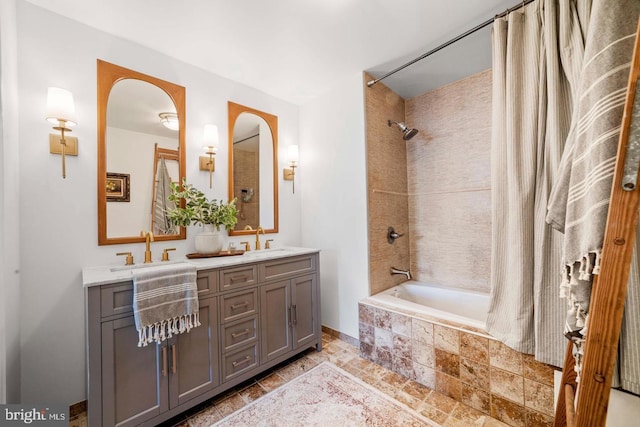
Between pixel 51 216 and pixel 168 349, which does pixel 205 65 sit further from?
pixel 168 349

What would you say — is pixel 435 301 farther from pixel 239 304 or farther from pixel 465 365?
pixel 239 304

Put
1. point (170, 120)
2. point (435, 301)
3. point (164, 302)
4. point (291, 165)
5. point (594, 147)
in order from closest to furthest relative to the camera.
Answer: point (594, 147)
point (164, 302)
point (170, 120)
point (435, 301)
point (291, 165)

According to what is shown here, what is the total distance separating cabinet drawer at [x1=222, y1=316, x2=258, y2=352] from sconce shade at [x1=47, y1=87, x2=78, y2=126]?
155 centimetres

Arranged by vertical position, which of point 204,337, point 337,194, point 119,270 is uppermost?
point 337,194

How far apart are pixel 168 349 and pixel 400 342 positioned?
1.52 m

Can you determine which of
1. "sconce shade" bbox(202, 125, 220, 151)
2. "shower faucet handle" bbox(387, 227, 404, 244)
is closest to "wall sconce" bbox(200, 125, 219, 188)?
"sconce shade" bbox(202, 125, 220, 151)

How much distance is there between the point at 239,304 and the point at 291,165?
154 centimetres

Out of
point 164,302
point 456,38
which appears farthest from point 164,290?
point 456,38

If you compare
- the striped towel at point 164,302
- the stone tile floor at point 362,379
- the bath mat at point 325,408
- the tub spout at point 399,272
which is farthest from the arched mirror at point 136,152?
the tub spout at point 399,272

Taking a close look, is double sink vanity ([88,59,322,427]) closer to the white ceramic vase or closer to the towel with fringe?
the white ceramic vase

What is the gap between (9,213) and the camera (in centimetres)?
123

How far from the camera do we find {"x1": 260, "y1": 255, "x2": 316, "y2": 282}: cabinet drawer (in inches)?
73.4

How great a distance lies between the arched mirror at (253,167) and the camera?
2.29 meters

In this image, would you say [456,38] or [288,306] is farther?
[288,306]
